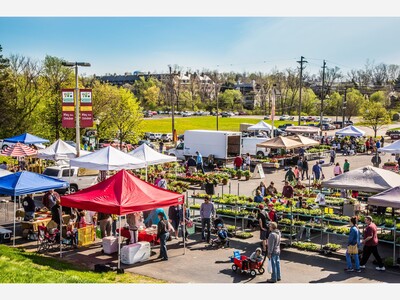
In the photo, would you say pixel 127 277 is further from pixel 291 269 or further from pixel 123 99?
pixel 123 99

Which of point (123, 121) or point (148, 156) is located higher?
point (123, 121)

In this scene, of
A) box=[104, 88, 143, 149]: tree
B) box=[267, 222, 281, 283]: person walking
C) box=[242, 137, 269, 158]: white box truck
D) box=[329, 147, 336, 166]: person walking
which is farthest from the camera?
box=[104, 88, 143, 149]: tree

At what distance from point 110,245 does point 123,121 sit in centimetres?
3347

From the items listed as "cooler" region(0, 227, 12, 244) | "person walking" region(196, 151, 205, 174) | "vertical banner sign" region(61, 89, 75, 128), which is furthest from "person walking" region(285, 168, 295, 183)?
"cooler" region(0, 227, 12, 244)

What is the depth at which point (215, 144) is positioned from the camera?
35.9m

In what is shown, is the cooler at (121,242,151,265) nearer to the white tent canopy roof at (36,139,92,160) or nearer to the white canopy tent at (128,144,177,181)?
the white canopy tent at (128,144,177,181)

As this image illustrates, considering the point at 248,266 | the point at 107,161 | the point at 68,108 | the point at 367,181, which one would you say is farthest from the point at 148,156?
the point at 248,266

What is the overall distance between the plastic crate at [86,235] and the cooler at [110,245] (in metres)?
1.18

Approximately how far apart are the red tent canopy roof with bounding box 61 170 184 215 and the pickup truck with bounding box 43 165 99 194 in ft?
35.7

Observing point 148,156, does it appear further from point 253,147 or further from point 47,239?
point 253,147

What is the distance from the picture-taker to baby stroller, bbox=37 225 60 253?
49.8ft

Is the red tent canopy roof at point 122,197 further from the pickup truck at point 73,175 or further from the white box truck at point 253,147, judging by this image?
the white box truck at point 253,147

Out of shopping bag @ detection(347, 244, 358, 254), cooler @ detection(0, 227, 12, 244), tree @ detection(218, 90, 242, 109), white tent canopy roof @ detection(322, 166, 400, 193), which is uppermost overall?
tree @ detection(218, 90, 242, 109)

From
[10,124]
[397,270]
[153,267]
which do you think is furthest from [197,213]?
[10,124]
